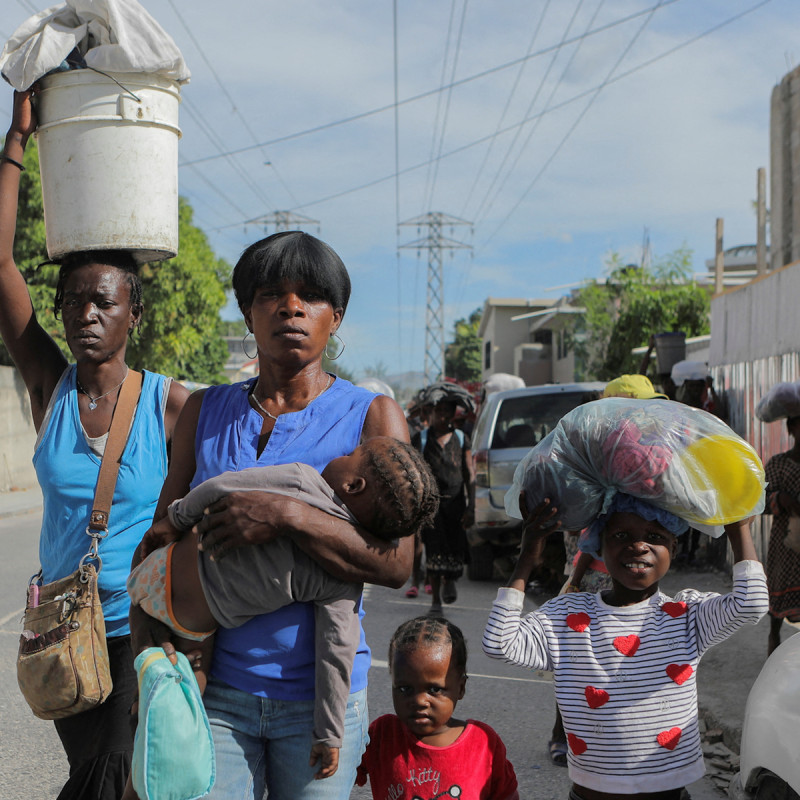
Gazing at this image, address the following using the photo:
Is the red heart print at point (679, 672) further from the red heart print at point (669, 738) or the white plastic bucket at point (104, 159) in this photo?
the white plastic bucket at point (104, 159)

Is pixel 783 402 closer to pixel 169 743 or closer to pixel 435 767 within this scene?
pixel 435 767

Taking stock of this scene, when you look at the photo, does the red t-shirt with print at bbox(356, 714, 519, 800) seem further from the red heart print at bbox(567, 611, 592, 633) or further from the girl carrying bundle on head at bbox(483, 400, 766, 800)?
the red heart print at bbox(567, 611, 592, 633)

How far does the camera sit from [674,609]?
110 inches

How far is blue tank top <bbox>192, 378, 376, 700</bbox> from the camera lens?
2.08 meters

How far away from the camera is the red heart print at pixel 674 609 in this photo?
278 centimetres

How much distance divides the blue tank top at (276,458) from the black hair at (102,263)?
2.78 ft

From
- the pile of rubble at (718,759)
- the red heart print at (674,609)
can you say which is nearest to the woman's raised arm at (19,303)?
the red heart print at (674,609)

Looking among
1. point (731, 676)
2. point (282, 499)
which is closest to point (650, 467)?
point (282, 499)

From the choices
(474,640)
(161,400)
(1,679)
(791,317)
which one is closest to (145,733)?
(161,400)

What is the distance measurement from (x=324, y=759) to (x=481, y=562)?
804cm

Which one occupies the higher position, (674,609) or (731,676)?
(674,609)

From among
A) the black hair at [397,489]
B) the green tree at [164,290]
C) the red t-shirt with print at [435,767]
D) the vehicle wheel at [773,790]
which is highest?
the green tree at [164,290]

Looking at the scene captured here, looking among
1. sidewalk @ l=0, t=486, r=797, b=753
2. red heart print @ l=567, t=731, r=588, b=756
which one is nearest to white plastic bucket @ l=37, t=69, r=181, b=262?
red heart print @ l=567, t=731, r=588, b=756

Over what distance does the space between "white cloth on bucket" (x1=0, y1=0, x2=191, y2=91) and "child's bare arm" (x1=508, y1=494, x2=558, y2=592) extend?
179 centimetres
